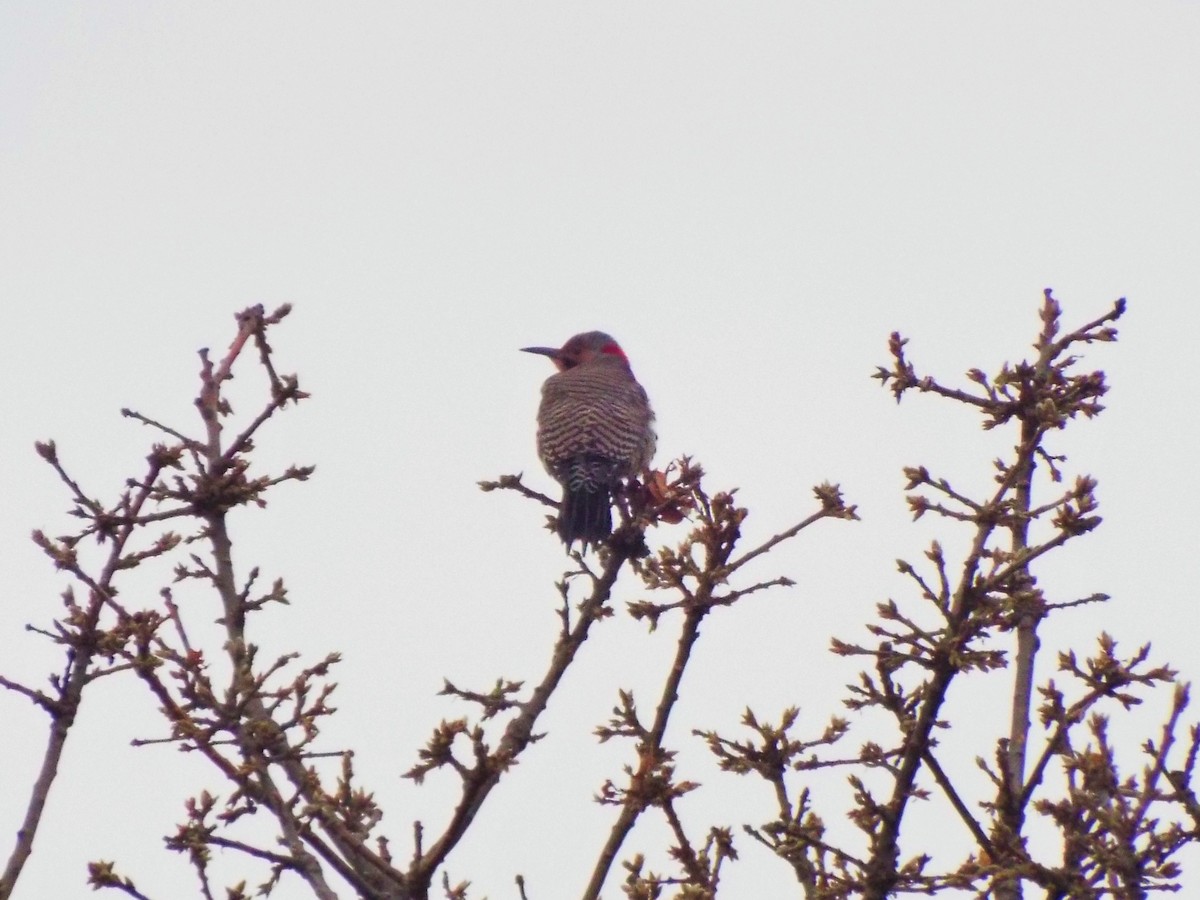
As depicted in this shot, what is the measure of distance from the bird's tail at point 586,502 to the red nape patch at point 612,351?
102 inches

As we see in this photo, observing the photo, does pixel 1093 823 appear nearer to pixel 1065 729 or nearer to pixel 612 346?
pixel 1065 729

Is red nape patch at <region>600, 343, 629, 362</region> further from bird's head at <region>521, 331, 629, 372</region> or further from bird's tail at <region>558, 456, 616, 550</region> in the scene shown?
bird's tail at <region>558, 456, 616, 550</region>

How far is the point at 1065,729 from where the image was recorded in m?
3.82

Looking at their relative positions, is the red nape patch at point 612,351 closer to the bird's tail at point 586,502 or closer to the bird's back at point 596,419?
the bird's back at point 596,419

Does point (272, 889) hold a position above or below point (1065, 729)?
below

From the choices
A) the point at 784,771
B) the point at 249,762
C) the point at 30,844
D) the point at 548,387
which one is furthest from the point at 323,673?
the point at 548,387

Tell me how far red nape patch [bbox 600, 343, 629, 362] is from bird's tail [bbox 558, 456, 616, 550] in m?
2.60

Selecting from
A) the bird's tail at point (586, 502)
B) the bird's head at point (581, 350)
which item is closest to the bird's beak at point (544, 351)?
the bird's head at point (581, 350)

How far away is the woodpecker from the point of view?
270 inches

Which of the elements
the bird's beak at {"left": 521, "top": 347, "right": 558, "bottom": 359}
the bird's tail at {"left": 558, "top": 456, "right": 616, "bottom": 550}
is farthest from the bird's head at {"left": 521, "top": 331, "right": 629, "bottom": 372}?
the bird's tail at {"left": 558, "top": 456, "right": 616, "bottom": 550}

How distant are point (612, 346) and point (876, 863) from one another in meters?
6.60

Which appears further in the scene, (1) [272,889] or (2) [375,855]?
(1) [272,889]

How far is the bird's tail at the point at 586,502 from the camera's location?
6.65 metres

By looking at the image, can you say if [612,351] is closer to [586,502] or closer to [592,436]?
[592,436]
